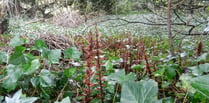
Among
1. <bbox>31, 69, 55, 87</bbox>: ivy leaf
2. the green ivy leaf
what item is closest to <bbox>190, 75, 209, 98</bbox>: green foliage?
the green ivy leaf

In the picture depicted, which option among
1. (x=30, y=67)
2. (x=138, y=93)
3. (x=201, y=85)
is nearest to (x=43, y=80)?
(x=30, y=67)

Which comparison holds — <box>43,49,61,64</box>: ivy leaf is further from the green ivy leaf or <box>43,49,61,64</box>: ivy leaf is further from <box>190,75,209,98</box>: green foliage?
<box>190,75,209,98</box>: green foliage

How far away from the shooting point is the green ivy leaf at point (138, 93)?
1.64 ft

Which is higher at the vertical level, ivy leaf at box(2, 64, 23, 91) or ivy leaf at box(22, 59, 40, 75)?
ivy leaf at box(22, 59, 40, 75)

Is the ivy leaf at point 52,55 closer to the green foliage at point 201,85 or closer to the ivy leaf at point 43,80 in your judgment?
the ivy leaf at point 43,80

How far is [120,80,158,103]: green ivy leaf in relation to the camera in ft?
1.64

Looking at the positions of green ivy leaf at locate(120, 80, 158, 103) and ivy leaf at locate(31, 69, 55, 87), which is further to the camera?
ivy leaf at locate(31, 69, 55, 87)

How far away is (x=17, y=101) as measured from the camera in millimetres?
555

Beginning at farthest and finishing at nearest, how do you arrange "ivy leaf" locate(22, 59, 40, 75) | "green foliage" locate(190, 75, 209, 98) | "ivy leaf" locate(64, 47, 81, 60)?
1. "ivy leaf" locate(64, 47, 81, 60)
2. "ivy leaf" locate(22, 59, 40, 75)
3. "green foliage" locate(190, 75, 209, 98)

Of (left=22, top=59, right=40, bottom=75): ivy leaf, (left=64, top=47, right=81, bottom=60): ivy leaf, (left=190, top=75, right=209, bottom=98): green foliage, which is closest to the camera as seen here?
(left=190, top=75, right=209, bottom=98): green foliage

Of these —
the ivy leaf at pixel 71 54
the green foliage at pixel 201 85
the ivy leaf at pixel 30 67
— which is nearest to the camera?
the green foliage at pixel 201 85

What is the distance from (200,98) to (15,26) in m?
6.55

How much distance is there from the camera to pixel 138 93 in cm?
51

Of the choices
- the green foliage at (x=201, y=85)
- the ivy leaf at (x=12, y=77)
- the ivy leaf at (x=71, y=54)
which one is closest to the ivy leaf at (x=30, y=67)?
the ivy leaf at (x=12, y=77)
